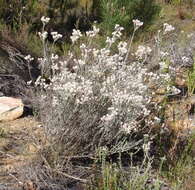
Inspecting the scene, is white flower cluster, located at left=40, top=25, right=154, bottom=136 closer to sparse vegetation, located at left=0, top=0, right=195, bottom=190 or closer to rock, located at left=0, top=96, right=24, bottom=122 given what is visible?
sparse vegetation, located at left=0, top=0, right=195, bottom=190

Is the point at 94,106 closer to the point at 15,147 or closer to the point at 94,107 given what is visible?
the point at 94,107

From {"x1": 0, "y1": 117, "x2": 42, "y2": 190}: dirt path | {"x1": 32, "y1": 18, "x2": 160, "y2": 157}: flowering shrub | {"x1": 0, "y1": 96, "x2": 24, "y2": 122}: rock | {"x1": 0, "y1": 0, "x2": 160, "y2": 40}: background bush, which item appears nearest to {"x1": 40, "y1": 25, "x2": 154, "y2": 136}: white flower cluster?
{"x1": 32, "y1": 18, "x2": 160, "y2": 157}: flowering shrub

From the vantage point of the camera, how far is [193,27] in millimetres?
7832

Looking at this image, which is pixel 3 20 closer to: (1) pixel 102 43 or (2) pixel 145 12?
(1) pixel 102 43

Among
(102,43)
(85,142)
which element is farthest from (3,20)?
(85,142)

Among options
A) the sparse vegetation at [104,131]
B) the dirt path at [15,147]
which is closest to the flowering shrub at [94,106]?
the sparse vegetation at [104,131]

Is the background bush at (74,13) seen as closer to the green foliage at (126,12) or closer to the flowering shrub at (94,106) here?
the green foliage at (126,12)

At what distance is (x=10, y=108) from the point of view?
4.06m

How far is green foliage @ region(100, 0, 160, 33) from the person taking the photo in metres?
6.05

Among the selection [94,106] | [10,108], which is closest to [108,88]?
[94,106]

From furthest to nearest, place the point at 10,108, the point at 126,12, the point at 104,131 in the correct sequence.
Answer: the point at 126,12 < the point at 10,108 < the point at 104,131

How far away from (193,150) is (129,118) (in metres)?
0.78

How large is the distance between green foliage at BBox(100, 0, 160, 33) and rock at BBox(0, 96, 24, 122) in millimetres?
2145

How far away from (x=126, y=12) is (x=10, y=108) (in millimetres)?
3041
